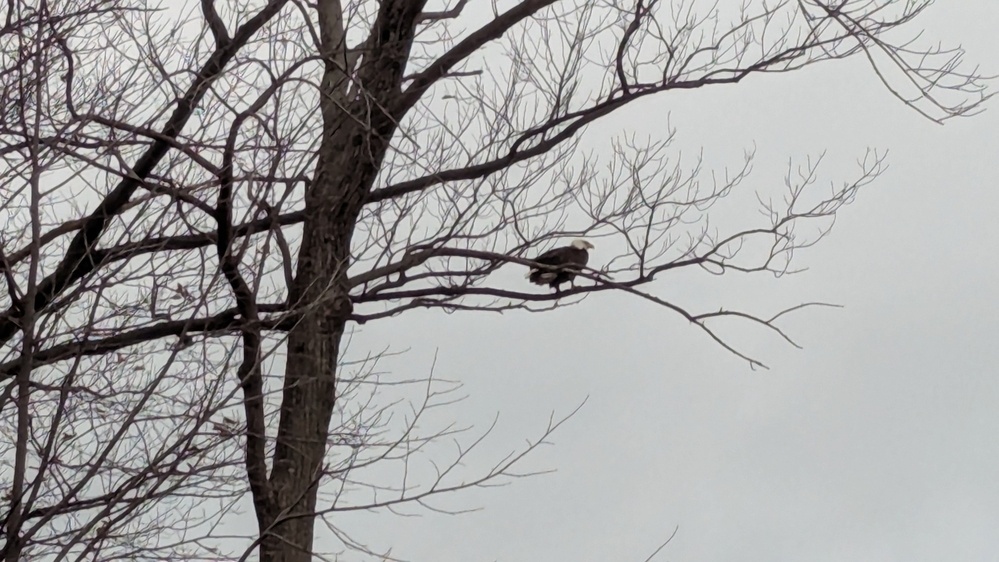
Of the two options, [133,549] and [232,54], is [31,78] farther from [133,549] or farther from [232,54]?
[133,549]

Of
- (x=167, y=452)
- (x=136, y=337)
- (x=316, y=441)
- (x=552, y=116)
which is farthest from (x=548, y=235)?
(x=167, y=452)

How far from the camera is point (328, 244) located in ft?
16.5

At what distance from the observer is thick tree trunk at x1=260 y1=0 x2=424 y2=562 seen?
4.71 metres

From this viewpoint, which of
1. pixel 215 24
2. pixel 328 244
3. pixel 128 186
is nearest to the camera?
pixel 128 186

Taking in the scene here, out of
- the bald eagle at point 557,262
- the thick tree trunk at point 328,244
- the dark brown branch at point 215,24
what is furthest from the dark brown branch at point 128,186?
the bald eagle at point 557,262

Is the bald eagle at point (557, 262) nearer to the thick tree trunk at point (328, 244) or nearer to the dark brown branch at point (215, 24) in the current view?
the thick tree trunk at point (328, 244)

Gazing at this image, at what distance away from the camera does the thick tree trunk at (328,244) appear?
15.5ft

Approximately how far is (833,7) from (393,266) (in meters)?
2.55

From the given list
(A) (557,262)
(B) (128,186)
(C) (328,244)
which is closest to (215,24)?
(B) (128,186)

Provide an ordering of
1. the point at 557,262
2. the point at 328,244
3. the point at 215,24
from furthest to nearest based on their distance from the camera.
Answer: the point at 557,262 → the point at 328,244 → the point at 215,24

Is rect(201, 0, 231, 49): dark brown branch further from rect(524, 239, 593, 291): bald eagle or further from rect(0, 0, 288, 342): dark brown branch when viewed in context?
rect(524, 239, 593, 291): bald eagle

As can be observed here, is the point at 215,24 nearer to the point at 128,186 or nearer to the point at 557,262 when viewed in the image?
the point at 128,186

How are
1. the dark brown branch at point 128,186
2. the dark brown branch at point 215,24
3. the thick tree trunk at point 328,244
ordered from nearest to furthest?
the dark brown branch at point 128,186 < the dark brown branch at point 215,24 < the thick tree trunk at point 328,244

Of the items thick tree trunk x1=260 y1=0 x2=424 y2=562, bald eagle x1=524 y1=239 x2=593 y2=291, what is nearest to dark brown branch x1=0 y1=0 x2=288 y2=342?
thick tree trunk x1=260 y1=0 x2=424 y2=562
